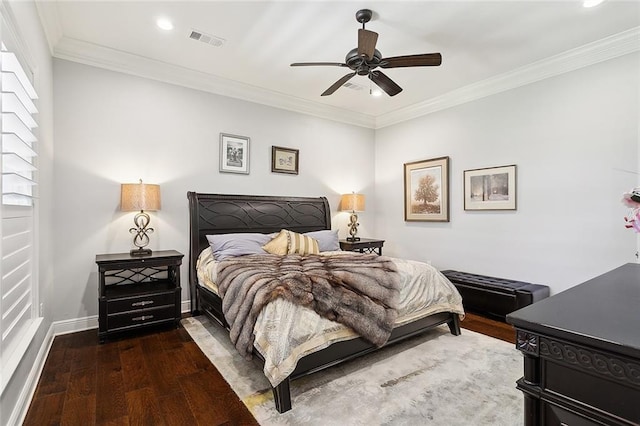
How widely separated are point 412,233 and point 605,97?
2.95m

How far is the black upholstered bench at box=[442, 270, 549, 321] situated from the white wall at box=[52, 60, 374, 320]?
290 cm

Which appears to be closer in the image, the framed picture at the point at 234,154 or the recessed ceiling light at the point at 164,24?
the recessed ceiling light at the point at 164,24

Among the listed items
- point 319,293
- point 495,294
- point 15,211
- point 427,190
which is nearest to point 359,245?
point 427,190

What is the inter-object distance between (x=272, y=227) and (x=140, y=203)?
1.80 metres

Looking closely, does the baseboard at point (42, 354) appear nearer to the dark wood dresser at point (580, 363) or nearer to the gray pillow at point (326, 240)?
the gray pillow at point (326, 240)

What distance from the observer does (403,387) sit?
232 cm

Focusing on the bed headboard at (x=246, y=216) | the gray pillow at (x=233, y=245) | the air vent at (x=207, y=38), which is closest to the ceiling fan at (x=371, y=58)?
the air vent at (x=207, y=38)

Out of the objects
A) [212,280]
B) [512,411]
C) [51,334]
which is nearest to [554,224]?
[512,411]

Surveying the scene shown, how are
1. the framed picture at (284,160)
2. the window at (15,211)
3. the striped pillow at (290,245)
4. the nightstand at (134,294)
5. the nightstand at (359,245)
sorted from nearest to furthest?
the window at (15,211), the nightstand at (134,294), the striped pillow at (290,245), the framed picture at (284,160), the nightstand at (359,245)

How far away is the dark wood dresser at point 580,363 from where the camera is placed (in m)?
0.83

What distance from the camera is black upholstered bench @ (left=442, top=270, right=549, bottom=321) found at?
3.54 meters

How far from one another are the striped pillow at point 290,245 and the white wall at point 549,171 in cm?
209

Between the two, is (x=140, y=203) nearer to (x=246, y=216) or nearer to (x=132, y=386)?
(x=246, y=216)

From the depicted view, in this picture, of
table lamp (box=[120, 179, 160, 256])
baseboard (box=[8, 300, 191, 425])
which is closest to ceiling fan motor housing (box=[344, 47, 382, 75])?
table lamp (box=[120, 179, 160, 256])
